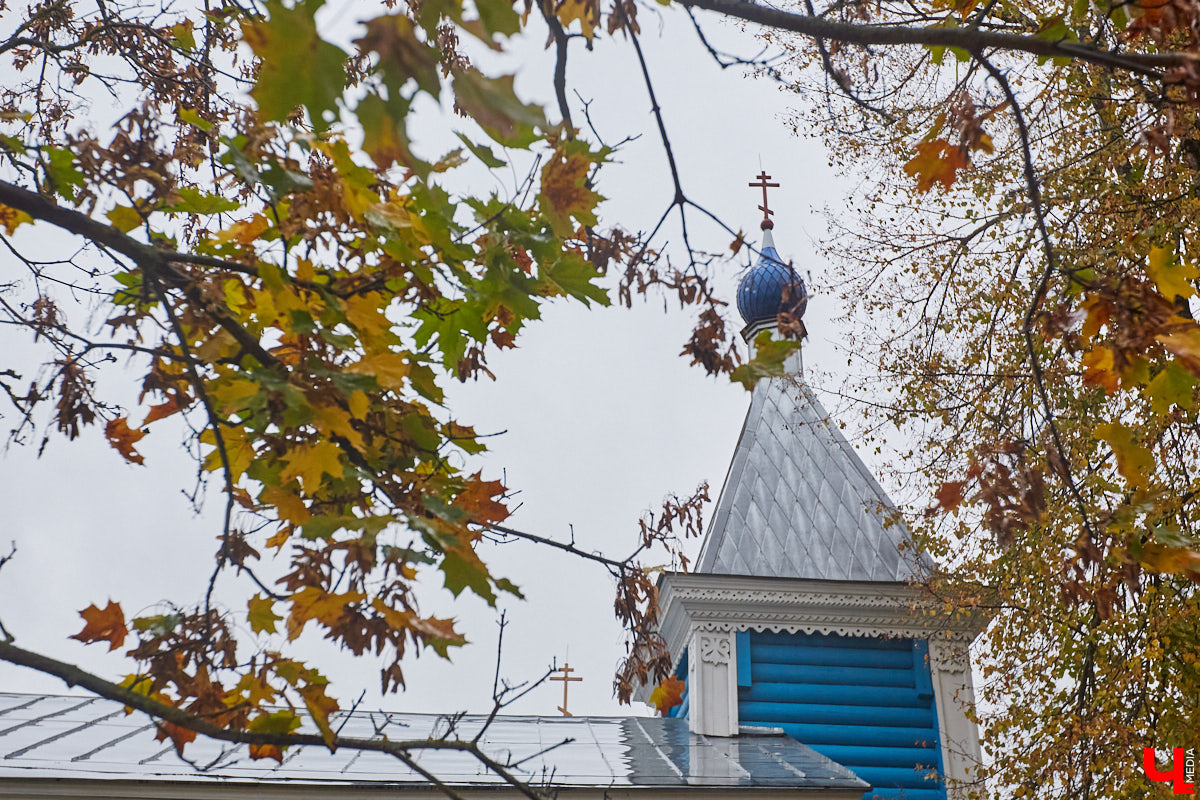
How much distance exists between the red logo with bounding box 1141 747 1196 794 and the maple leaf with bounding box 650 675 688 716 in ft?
13.1

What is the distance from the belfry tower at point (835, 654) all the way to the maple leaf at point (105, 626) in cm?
640

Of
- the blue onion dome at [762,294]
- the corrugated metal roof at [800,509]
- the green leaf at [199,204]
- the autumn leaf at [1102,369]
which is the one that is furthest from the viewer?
the blue onion dome at [762,294]

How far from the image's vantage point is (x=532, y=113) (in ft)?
4.62

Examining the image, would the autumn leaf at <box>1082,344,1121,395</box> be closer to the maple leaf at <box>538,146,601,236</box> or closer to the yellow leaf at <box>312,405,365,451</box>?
the maple leaf at <box>538,146,601,236</box>

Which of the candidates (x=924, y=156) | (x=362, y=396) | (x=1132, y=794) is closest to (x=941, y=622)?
(x=1132, y=794)

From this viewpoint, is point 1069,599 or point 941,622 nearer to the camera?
point 1069,599

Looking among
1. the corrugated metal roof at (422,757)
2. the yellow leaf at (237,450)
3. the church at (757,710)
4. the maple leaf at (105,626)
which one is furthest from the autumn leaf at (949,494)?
the church at (757,710)

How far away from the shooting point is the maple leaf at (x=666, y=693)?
4.08 meters

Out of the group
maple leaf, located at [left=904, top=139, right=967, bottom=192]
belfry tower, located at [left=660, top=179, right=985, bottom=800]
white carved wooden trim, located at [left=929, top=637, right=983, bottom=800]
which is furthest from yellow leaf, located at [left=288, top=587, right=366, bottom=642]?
white carved wooden trim, located at [left=929, top=637, right=983, bottom=800]

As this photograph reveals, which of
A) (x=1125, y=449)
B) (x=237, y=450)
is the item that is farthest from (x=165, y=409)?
(x=1125, y=449)

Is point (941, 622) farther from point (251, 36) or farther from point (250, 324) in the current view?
point (251, 36)

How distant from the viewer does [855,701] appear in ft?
29.9

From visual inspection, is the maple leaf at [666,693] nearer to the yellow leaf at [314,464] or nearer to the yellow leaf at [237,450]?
the yellow leaf at [237,450]

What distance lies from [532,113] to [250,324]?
57.1 inches
